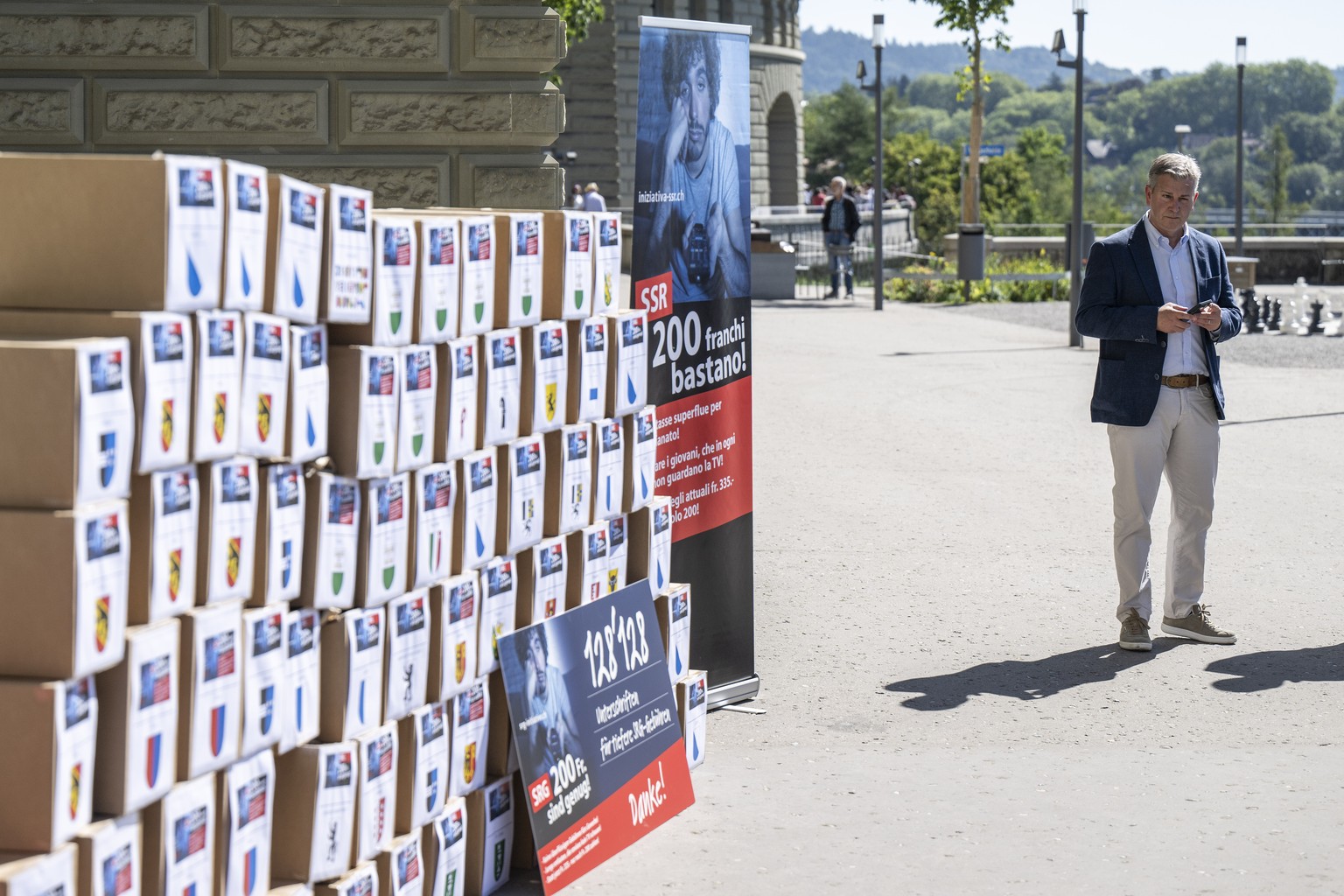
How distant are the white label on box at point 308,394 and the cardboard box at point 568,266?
118 centimetres

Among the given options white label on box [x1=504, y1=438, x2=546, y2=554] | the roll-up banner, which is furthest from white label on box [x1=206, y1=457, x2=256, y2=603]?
the roll-up banner

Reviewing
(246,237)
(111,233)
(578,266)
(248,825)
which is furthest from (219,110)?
(248,825)

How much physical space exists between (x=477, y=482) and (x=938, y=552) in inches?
223

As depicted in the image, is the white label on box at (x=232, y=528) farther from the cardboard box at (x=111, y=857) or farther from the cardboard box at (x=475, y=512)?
the cardboard box at (x=475, y=512)

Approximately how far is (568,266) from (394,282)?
0.97 metres

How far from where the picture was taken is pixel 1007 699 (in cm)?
703

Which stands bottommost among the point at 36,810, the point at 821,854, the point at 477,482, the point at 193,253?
the point at 821,854

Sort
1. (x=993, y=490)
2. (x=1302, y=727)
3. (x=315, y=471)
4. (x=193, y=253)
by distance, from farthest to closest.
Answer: (x=993, y=490), (x=1302, y=727), (x=315, y=471), (x=193, y=253)

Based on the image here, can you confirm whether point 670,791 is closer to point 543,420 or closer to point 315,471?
point 543,420

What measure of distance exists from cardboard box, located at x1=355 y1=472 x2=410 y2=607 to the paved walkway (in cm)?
117

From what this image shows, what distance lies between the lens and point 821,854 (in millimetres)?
5199

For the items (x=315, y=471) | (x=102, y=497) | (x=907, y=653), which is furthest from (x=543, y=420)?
(x=907, y=653)

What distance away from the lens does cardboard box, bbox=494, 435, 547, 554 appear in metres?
4.90

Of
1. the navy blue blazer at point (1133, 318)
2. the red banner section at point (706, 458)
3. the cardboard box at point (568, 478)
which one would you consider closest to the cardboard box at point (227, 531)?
the cardboard box at point (568, 478)
